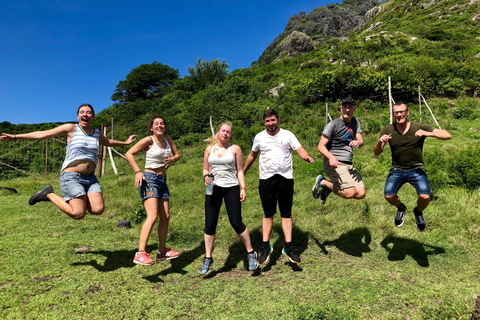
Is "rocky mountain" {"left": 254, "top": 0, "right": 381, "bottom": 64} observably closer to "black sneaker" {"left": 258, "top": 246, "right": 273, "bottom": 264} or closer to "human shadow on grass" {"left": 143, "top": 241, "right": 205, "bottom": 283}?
"human shadow on grass" {"left": 143, "top": 241, "right": 205, "bottom": 283}

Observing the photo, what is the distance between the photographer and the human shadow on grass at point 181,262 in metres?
3.68

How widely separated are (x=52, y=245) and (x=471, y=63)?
29.7 metres

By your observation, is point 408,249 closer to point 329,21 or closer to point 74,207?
point 74,207

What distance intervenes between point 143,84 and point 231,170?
154 feet

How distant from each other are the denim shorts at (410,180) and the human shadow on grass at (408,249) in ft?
3.73

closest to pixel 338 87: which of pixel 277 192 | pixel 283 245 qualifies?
pixel 283 245

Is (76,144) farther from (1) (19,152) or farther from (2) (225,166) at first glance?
(1) (19,152)

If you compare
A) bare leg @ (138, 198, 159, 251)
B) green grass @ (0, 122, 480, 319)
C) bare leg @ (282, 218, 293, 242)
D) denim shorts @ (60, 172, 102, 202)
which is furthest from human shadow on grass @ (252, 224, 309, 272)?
denim shorts @ (60, 172, 102, 202)

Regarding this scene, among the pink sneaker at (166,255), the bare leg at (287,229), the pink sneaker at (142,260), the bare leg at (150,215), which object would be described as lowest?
the pink sneaker at (166,255)

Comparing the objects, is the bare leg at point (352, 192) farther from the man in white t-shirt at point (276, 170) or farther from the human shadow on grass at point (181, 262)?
the human shadow on grass at point (181, 262)

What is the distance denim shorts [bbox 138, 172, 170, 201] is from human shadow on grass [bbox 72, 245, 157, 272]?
3.86 feet

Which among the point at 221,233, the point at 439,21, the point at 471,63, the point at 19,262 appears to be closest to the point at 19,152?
the point at 19,262

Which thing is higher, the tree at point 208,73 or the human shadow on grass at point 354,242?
the tree at point 208,73

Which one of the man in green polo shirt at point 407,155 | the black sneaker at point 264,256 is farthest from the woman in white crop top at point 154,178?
the man in green polo shirt at point 407,155
